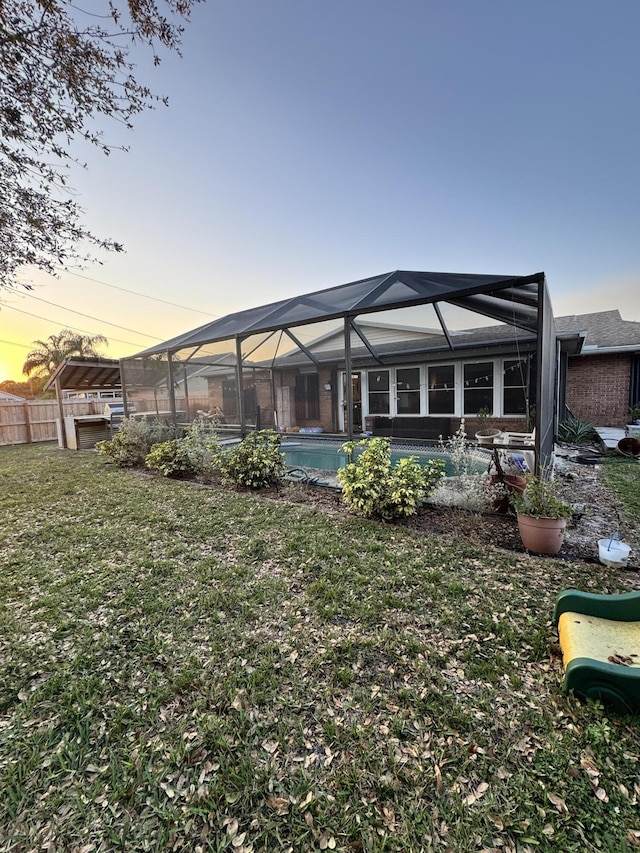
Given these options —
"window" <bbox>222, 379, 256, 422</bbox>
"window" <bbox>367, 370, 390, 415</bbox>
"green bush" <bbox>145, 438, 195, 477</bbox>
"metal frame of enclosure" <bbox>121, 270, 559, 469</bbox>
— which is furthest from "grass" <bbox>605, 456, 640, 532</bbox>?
"window" <bbox>222, 379, 256, 422</bbox>

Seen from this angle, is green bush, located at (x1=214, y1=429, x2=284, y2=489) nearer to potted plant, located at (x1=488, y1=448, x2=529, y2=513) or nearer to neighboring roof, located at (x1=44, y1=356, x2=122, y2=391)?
potted plant, located at (x1=488, y1=448, x2=529, y2=513)

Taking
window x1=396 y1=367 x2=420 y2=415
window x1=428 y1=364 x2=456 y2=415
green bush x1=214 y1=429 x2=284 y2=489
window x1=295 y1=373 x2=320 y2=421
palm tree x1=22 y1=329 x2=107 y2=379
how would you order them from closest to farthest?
green bush x1=214 y1=429 x2=284 y2=489 → window x1=428 y1=364 x2=456 y2=415 → window x1=396 y1=367 x2=420 y2=415 → window x1=295 y1=373 x2=320 y2=421 → palm tree x1=22 y1=329 x2=107 y2=379

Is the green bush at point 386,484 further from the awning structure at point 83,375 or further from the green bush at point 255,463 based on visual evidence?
the awning structure at point 83,375

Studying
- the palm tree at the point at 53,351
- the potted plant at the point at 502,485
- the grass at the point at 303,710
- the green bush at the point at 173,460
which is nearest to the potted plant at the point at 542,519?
the grass at the point at 303,710

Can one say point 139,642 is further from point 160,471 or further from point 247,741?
point 160,471

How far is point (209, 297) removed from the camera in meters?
16.9

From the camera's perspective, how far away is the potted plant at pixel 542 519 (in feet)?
11.3

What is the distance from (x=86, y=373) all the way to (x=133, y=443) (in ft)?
18.6

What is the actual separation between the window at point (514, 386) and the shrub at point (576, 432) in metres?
1.43

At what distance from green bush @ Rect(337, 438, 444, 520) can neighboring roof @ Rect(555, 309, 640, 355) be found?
24.8 ft

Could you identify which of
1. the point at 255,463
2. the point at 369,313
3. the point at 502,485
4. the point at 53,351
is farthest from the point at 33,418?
the point at 502,485

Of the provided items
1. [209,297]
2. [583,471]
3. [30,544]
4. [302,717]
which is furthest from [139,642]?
[209,297]

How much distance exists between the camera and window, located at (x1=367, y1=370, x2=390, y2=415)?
12.4 metres

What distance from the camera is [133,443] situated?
8586 mm
